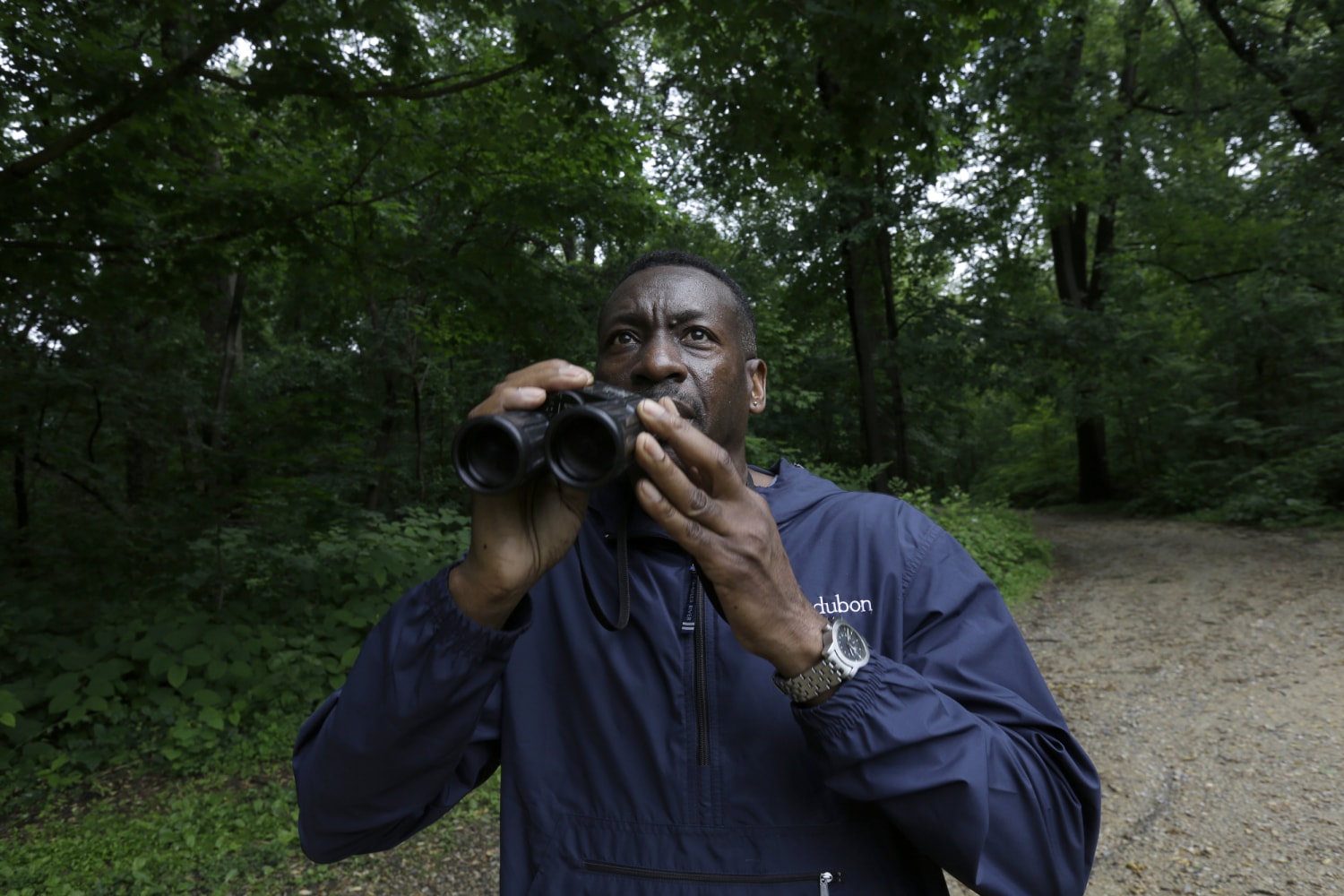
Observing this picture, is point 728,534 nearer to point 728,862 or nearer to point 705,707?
point 705,707

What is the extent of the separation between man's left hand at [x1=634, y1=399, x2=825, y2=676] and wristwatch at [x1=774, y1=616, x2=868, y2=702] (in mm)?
13

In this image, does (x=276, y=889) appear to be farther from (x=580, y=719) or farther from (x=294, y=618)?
(x=580, y=719)

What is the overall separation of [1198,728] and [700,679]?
5516 mm

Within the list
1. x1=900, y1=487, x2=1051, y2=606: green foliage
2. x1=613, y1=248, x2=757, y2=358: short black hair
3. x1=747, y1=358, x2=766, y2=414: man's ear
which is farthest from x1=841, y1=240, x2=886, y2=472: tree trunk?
x1=613, y1=248, x2=757, y2=358: short black hair

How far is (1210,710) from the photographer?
5641 mm

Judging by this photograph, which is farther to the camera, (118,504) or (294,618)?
(118,504)

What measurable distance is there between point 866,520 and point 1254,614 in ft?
28.0

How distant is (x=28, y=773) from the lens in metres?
4.62

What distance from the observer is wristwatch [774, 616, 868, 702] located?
115cm

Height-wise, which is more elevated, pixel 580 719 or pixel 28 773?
pixel 580 719

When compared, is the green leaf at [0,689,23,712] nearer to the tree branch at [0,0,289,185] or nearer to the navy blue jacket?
the tree branch at [0,0,289,185]

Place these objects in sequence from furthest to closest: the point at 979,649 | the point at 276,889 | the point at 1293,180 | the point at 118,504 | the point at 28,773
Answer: the point at 1293,180 → the point at 118,504 → the point at 28,773 → the point at 276,889 → the point at 979,649

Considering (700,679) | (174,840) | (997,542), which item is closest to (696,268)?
(700,679)

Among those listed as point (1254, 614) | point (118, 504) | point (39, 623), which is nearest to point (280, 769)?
point (39, 623)
